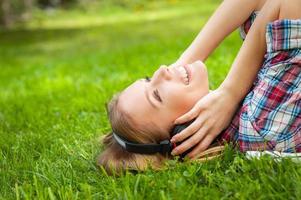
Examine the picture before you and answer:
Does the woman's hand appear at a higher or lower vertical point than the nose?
lower

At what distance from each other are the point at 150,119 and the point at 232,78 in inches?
16.3

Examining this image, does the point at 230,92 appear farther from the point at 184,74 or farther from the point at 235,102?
the point at 184,74

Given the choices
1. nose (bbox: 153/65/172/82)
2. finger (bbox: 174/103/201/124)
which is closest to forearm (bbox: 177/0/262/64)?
nose (bbox: 153/65/172/82)

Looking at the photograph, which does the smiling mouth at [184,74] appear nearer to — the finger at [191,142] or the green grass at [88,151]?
the finger at [191,142]

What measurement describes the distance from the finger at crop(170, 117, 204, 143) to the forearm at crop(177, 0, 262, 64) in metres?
0.59

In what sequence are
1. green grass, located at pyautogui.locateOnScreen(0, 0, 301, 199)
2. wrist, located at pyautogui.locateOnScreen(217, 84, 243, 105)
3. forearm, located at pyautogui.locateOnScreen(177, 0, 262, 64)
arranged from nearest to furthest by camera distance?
green grass, located at pyautogui.locateOnScreen(0, 0, 301, 199) → wrist, located at pyautogui.locateOnScreen(217, 84, 243, 105) → forearm, located at pyautogui.locateOnScreen(177, 0, 262, 64)

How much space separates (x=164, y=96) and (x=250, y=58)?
1.37ft

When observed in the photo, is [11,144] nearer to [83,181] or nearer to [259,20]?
[83,181]

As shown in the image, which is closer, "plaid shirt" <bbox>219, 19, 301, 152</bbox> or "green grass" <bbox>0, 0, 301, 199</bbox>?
"green grass" <bbox>0, 0, 301, 199</bbox>

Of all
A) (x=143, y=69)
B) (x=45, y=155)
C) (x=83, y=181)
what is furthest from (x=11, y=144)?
(x=143, y=69)

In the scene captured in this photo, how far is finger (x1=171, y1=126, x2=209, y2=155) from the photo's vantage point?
2.83 meters

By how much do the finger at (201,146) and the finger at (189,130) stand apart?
0.06m

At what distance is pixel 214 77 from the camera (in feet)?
16.8

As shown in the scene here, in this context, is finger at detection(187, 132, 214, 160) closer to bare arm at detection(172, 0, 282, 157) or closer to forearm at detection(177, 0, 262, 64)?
bare arm at detection(172, 0, 282, 157)
